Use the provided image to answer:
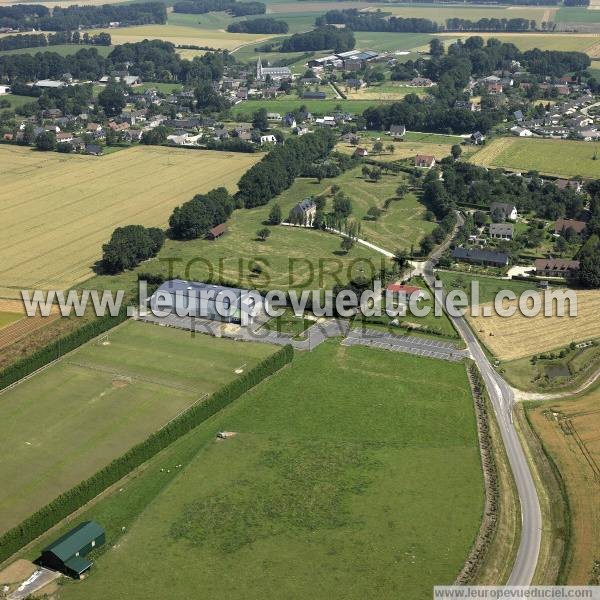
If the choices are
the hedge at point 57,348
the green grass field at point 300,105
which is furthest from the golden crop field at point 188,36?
the hedge at point 57,348

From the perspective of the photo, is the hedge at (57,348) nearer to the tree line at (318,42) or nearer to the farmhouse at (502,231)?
the farmhouse at (502,231)

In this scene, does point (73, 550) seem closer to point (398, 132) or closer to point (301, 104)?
point (398, 132)

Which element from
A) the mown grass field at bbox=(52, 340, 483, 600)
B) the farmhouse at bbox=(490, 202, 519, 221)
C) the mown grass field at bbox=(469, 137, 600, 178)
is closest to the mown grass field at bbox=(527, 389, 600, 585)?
the mown grass field at bbox=(52, 340, 483, 600)

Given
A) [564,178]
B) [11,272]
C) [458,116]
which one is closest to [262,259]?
[11,272]

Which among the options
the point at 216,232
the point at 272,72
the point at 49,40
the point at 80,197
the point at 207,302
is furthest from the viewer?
the point at 49,40

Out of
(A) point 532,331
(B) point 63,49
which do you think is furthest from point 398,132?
(B) point 63,49

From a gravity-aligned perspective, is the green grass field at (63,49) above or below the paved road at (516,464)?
above
